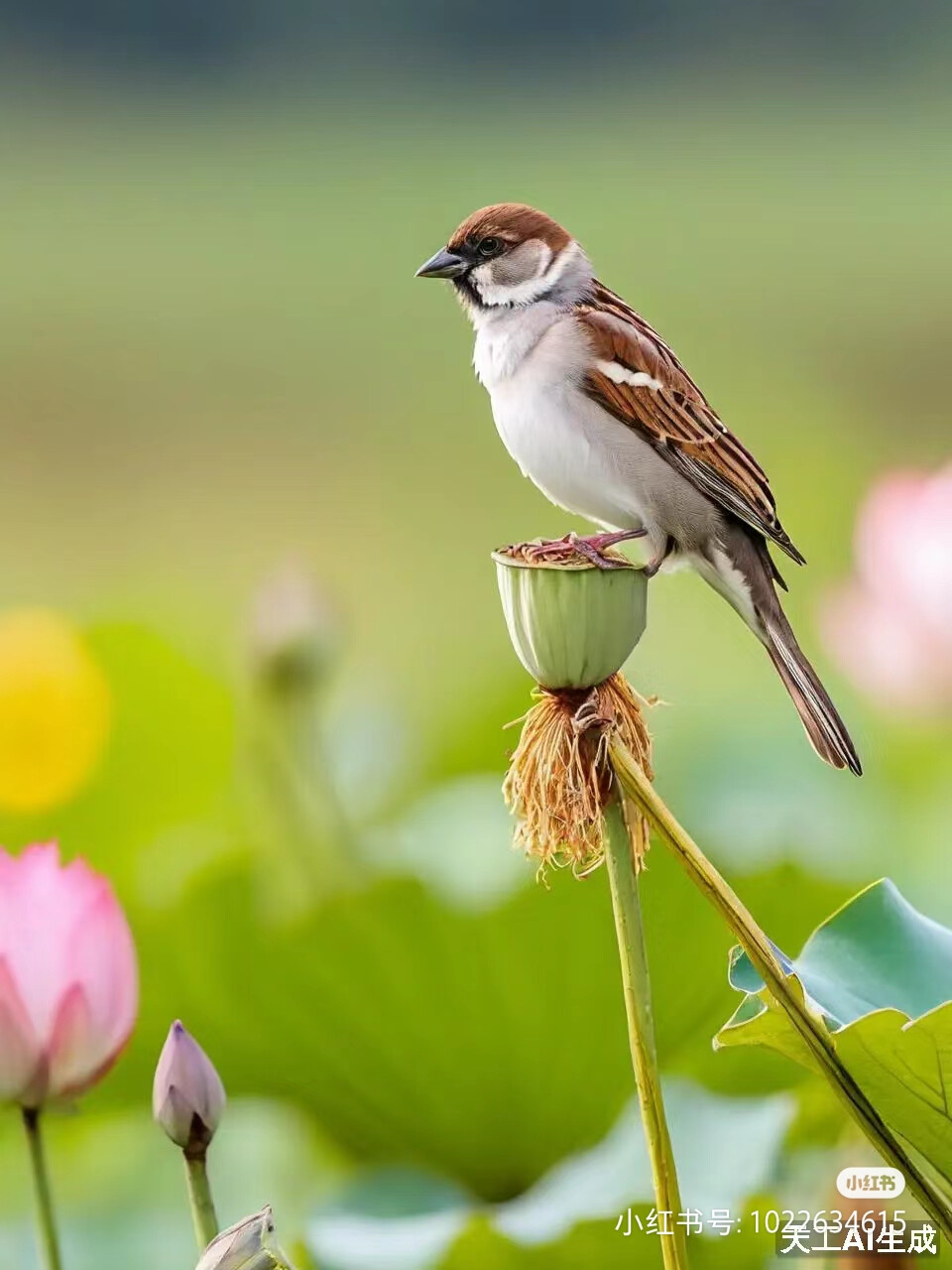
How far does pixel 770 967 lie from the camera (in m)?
0.56

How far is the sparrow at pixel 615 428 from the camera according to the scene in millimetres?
1047

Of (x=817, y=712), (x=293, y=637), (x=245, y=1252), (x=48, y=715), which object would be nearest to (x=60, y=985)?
(x=245, y=1252)

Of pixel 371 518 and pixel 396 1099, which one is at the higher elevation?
pixel 371 518

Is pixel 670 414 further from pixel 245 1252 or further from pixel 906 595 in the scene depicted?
pixel 245 1252

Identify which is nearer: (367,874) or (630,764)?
(630,764)

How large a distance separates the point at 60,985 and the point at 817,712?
407 millimetres

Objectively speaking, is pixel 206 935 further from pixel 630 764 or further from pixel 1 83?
pixel 1 83

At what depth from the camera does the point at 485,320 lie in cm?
115

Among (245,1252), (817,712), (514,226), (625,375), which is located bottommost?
(245,1252)

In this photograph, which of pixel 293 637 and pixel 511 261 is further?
pixel 293 637

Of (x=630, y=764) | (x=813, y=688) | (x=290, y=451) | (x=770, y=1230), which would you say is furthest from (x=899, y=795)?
(x=290, y=451)

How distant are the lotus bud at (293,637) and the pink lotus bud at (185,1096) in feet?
2.34

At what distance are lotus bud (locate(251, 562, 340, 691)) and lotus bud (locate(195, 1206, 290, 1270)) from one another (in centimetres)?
82

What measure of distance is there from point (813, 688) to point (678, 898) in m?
0.19
